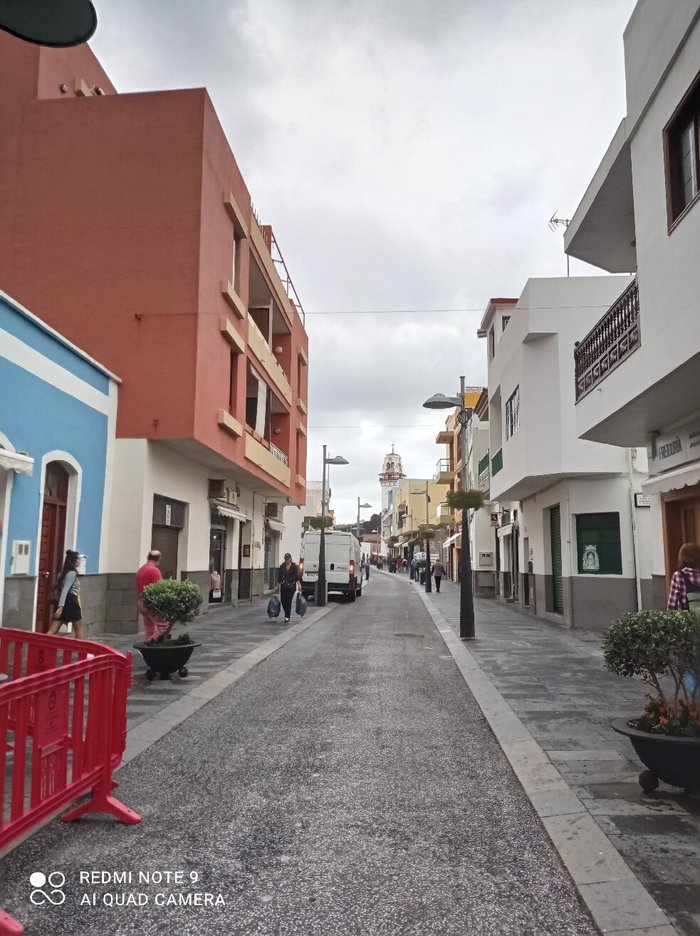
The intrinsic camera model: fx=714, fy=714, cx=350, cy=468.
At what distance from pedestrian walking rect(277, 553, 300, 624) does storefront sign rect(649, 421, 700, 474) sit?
30.1 feet

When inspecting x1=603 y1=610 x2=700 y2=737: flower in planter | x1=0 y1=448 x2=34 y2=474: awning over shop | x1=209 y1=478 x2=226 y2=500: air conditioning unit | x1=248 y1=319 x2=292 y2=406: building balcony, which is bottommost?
x1=603 y1=610 x2=700 y2=737: flower in planter

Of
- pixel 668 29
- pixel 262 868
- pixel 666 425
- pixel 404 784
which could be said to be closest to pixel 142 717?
pixel 404 784

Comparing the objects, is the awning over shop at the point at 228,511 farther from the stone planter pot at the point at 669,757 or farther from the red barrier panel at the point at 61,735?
the stone planter pot at the point at 669,757

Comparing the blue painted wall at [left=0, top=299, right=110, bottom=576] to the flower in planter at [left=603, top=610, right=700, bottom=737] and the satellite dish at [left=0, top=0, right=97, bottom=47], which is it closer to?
the satellite dish at [left=0, top=0, right=97, bottom=47]

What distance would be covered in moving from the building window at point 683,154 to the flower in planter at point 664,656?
501 cm

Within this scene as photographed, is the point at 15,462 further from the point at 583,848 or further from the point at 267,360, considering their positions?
the point at 267,360

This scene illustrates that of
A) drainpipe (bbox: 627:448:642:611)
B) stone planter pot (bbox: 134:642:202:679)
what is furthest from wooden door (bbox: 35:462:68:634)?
drainpipe (bbox: 627:448:642:611)

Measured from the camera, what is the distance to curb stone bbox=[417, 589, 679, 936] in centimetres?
321

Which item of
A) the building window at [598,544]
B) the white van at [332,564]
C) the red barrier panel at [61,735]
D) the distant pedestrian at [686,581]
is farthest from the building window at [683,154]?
the white van at [332,564]

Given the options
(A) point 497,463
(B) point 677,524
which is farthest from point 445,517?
(B) point 677,524

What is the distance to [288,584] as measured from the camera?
17.6 metres

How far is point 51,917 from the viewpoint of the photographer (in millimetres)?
3246

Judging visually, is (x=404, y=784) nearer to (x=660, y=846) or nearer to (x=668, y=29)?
(x=660, y=846)

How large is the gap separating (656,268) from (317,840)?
288 inches
